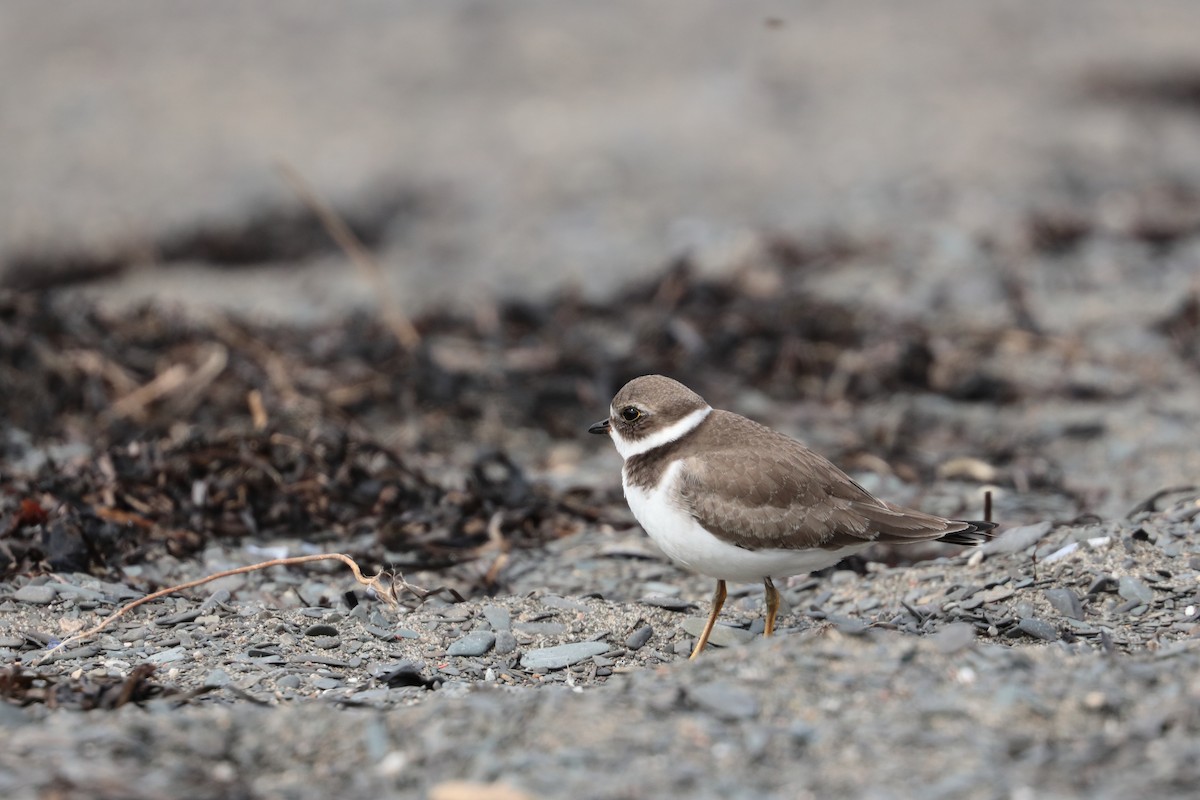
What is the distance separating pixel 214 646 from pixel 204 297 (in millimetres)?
5934

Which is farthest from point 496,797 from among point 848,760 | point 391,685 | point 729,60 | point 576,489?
point 729,60

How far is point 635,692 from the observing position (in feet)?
11.1

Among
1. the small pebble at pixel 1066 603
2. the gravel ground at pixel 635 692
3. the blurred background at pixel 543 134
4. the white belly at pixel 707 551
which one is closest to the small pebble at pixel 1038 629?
the gravel ground at pixel 635 692

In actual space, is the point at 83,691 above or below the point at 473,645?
above

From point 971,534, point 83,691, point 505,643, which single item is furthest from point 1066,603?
point 83,691

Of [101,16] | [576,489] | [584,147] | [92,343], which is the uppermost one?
[101,16]

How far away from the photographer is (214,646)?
419cm

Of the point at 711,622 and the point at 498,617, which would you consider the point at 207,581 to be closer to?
the point at 498,617

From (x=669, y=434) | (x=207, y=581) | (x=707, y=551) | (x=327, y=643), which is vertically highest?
(x=669, y=434)

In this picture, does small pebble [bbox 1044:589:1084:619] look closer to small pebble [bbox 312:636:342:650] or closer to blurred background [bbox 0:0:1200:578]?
blurred background [bbox 0:0:1200:578]

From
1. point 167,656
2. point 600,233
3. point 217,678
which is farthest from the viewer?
point 600,233

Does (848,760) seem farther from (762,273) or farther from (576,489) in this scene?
(762,273)

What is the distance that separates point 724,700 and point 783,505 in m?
1.03

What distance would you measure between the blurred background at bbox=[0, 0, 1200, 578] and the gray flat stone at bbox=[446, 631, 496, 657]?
1280 mm
